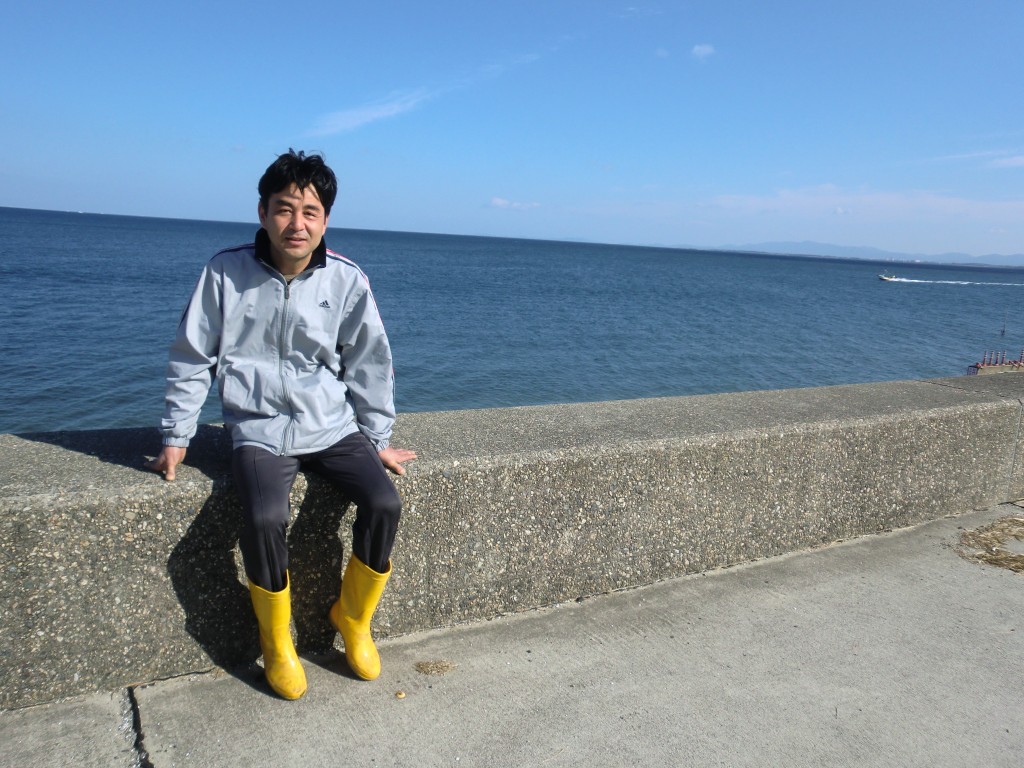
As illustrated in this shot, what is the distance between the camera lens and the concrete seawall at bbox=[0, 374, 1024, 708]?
2.33 m

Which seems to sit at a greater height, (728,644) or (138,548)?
(138,548)

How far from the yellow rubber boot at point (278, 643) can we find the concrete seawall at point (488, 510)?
0.19 m

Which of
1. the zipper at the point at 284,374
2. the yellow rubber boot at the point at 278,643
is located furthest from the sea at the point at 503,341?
the yellow rubber boot at the point at 278,643

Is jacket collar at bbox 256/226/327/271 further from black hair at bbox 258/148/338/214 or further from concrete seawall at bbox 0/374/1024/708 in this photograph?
concrete seawall at bbox 0/374/1024/708

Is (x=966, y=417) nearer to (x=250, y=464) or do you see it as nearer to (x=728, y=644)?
(x=728, y=644)

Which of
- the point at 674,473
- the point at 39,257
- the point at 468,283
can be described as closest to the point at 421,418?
the point at 674,473

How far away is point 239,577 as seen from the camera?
103 inches

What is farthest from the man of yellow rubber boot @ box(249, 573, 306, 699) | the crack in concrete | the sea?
the sea

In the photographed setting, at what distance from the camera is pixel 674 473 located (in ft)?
10.9

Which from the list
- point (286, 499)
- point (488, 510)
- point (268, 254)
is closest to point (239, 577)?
point (286, 499)

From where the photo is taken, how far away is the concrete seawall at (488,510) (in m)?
2.33

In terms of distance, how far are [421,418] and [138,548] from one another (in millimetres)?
1404

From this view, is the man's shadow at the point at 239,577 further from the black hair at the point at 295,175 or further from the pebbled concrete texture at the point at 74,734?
the black hair at the point at 295,175

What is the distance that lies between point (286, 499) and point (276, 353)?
0.50 m
